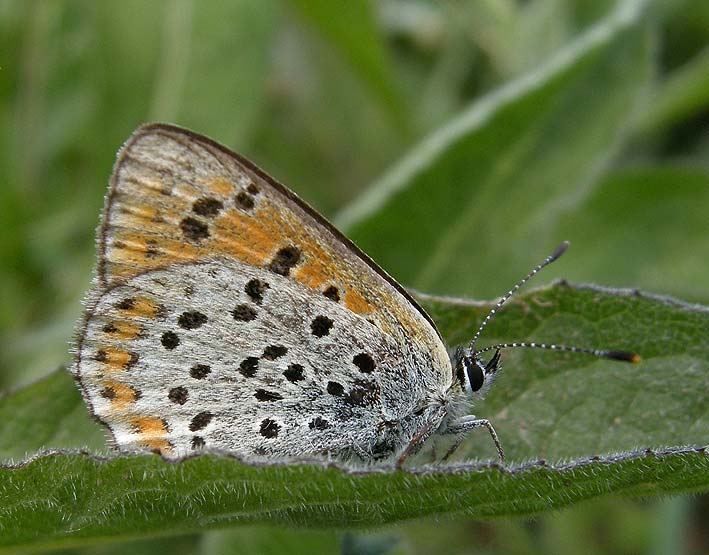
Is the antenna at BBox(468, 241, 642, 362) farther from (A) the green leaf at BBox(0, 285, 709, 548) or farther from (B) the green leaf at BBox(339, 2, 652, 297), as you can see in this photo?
(B) the green leaf at BBox(339, 2, 652, 297)

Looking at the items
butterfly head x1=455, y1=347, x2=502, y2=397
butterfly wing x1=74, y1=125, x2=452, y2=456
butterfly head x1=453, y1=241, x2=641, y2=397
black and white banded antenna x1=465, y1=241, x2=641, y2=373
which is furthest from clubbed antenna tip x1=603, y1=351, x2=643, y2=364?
butterfly wing x1=74, y1=125, x2=452, y2=456

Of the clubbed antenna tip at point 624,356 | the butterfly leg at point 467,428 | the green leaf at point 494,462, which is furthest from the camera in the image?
the butterfly leg at point 467,428

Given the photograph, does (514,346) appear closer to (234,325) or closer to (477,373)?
(477,373)

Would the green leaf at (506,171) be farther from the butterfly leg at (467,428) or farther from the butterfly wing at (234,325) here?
the butterfly leg at (467,428)

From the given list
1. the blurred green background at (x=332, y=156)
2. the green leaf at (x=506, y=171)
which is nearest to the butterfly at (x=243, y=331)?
the green leaf at (x=506, y=171)

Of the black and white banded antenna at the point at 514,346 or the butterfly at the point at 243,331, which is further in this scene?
the butterfly at the point at 243,331

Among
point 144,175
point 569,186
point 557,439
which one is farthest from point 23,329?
point 557,439

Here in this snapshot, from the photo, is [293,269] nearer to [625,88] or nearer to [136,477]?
[136,477]
